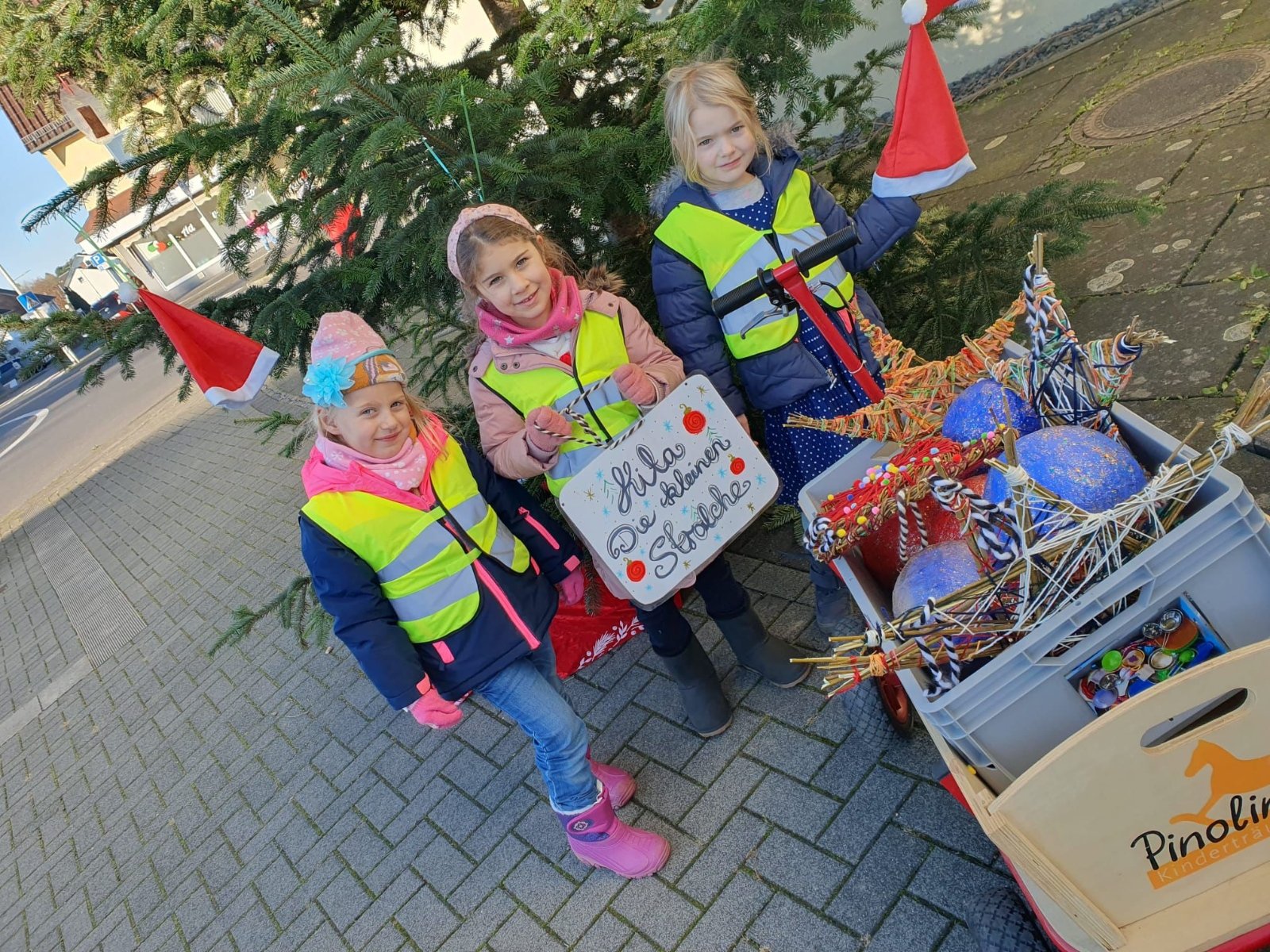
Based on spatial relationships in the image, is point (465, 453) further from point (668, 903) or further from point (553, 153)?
point (668, 903)

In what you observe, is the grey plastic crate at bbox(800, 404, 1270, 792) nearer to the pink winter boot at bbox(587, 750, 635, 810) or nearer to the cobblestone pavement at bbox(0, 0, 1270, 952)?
the cobblestone pavement at bbox(0, 0, 1270, 952)

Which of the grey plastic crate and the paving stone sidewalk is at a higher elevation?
the grey plastic crate

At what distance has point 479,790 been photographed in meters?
3.31

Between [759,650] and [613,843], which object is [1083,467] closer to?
[759,650]

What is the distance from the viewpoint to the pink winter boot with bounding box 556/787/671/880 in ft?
8.40

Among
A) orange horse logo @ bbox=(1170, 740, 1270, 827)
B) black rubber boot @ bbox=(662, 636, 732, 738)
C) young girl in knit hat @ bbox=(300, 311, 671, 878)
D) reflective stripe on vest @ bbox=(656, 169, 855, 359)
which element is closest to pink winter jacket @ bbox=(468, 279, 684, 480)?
young girl in knit hat @ bbox=(300, 311, 671, 878)

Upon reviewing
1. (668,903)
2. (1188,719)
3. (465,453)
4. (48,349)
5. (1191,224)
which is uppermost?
(48,349)

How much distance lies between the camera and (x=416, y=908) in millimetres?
2904

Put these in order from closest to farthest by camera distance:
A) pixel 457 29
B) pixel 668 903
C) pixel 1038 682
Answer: pixel 1038 682, pixel 668 903, pixel 457 29

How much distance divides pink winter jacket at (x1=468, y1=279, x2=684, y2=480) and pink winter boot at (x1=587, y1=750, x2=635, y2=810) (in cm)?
111

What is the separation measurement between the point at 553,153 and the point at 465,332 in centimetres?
95

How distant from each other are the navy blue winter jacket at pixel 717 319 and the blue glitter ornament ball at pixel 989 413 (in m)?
0.80

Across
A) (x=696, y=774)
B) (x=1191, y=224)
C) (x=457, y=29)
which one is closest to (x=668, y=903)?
(x=696, y=774)

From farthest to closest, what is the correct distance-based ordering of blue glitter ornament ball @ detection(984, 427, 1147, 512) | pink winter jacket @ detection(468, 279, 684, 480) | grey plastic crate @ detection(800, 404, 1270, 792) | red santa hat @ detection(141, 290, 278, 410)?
pink winter jacket @ detection(468, 279, 684, 480), red santa hat @ detection(141, 290, 278, 410), blue glitter ornament ball @ detection(984, 427, 1147, 512), grey plastic crate @ detection(800, 404, 1270, 792)
